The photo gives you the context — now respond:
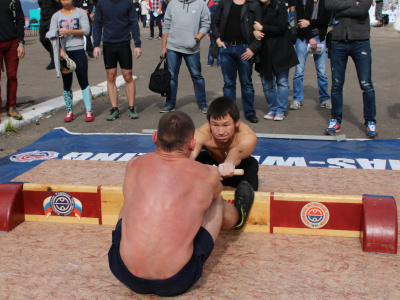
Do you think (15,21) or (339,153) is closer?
(339,153)

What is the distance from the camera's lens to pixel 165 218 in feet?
8.38

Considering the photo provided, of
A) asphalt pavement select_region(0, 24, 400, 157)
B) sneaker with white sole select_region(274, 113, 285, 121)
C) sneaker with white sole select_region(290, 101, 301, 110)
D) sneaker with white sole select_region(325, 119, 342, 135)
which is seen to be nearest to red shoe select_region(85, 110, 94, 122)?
asphalt pavement select_region(0, 24, 400, 157)

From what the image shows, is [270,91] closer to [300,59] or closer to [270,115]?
[270,115]

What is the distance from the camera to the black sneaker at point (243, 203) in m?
3.43

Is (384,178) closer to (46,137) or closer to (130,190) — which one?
(130,190)

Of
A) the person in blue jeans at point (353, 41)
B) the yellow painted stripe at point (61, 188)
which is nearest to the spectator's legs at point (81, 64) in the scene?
the person in blue jeans at point (353, 41)

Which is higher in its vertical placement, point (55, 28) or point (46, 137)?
point (55, 28)

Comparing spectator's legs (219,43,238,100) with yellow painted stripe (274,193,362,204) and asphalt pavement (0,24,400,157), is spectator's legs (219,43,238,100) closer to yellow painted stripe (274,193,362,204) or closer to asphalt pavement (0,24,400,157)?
asphalt pavement (0,24,400,157)

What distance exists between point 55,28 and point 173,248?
529 cm

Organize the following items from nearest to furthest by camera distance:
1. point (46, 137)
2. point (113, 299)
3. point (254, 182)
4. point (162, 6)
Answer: point (113, 299), point (254, 182), point (46, 137), point (162, 6)

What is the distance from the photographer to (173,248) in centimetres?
257

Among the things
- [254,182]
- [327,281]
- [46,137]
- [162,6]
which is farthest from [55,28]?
[162,6]

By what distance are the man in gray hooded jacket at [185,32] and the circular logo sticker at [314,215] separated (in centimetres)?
455

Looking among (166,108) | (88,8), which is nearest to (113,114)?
(166,108)
